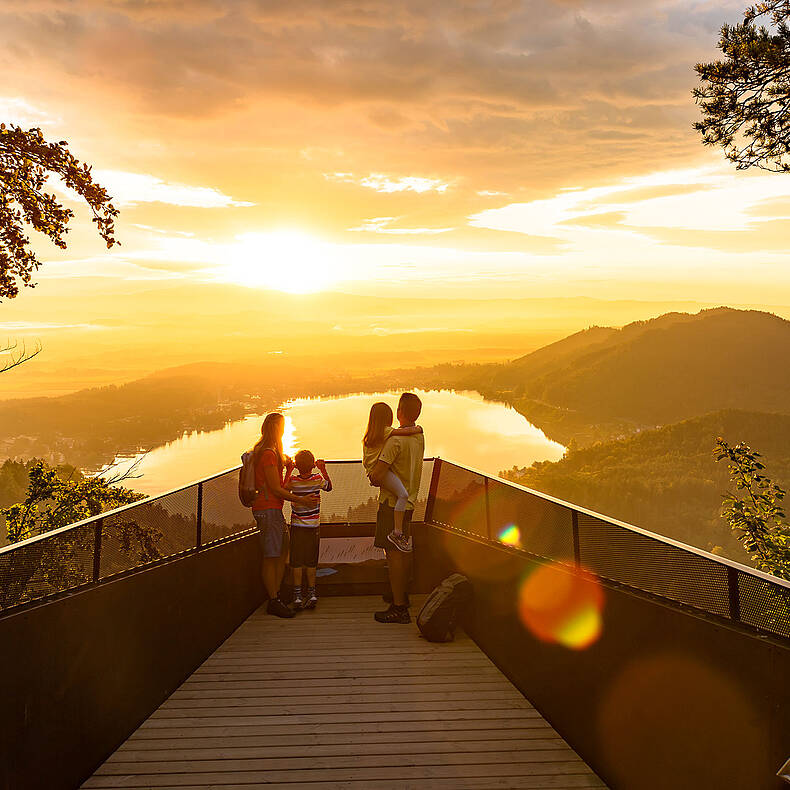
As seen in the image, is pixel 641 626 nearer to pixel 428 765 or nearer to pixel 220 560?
pixel 428 765

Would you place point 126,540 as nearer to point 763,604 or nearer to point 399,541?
point 399,541

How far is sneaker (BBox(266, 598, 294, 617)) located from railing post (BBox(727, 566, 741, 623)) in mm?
5277

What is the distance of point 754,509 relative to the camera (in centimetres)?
1206

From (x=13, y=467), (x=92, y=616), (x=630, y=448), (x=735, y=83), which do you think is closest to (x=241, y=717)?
(x=92, y=616)

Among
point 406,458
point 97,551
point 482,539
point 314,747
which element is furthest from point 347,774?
point 406,458

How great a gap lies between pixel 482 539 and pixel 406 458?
3.56ft

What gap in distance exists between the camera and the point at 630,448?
556 ft

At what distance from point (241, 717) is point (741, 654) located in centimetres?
359

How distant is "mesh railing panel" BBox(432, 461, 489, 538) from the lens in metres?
6.93

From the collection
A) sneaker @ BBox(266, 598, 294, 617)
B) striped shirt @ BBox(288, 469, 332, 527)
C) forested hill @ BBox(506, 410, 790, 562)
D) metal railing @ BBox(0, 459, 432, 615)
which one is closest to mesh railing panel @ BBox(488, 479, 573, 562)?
striped shirt @ BBox(288, 469, 332, 527)

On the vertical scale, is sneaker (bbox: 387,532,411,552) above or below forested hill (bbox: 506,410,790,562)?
above

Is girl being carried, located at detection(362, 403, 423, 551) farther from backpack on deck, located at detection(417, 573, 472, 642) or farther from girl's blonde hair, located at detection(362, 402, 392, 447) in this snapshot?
backpack on deck, located at detection(417, 573, 472, 642)

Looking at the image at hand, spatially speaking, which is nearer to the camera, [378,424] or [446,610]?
[446,610]

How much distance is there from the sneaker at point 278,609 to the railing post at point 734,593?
5.28m
